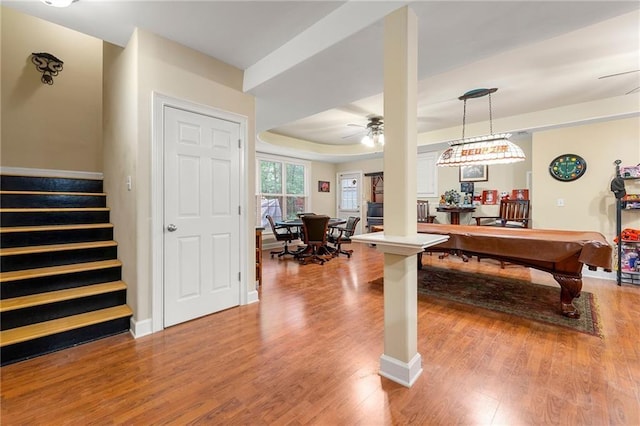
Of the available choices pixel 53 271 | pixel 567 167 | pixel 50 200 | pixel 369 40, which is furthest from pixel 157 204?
pixel 567 167

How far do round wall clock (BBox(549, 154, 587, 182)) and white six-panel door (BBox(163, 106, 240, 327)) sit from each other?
5.08 meters

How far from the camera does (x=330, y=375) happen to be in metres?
1.82

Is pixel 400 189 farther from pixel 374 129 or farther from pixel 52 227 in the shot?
A: pixel 374 129

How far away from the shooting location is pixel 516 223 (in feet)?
16.5

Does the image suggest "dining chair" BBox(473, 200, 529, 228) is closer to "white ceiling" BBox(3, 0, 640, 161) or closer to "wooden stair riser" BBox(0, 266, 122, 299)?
"white ceiling" BBox(3, 0, 640, 161)

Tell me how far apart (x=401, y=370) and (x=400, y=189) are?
116 centimetres

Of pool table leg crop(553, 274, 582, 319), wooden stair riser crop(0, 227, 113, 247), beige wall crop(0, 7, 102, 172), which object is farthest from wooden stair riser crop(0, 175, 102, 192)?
pool table leg crop(553, 274, 582, 319)

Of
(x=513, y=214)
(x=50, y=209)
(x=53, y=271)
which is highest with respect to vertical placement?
(x=50, y=209)

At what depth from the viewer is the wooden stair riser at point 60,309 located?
206 cm

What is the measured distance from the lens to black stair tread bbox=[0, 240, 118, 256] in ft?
7.64

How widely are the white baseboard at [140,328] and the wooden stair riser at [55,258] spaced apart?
0.81m

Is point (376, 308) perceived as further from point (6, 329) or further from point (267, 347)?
point (6, 329)

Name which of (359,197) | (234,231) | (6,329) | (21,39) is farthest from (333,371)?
(359,197)

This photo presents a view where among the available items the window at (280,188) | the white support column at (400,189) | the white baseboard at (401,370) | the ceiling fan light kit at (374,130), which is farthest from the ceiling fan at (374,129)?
the white baseboard at (401,370)
